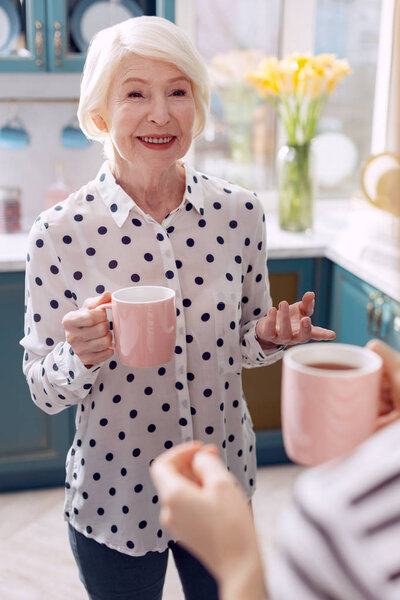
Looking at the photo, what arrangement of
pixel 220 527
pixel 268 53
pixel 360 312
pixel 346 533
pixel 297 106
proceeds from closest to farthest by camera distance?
pixel 346 533 → pixel 220 527 → pixel 360 312 → pixel 297 106 → pixel 268 53

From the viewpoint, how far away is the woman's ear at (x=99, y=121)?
1.22 metres

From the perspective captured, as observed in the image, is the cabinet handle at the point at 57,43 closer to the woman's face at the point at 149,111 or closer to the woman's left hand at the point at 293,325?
the woman's face at the point at 149,111

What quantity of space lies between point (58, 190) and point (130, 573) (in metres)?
1.87

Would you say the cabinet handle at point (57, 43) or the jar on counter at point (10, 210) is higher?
the cabinet handle at point (57, 43)

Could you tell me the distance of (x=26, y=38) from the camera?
2.46 m

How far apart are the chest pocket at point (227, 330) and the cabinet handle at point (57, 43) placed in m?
1.56

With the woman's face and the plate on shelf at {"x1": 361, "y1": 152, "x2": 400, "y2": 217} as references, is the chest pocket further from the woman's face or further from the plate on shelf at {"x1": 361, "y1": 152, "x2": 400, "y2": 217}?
the plate on shelf at {"x1": 361, "y1": 152, "x2": 400, "y2": 217}

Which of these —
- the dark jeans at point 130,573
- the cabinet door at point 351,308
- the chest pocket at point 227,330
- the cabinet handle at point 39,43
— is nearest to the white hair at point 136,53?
the chest pocket at point 227,330

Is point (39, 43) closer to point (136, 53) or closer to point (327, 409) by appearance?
point (136, 53)

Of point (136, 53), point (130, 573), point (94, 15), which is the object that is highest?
point (94, 15)

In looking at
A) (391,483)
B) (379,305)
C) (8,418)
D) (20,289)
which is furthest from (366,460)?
(8,418)

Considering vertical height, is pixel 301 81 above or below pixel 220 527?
above

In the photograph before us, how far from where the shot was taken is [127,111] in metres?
1.15

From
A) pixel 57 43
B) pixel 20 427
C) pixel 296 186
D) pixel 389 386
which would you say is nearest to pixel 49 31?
pixel 57 43
